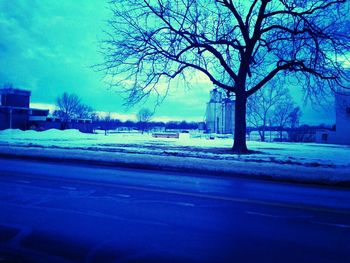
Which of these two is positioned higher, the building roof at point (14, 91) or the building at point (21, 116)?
the building roof at point (14, 91)

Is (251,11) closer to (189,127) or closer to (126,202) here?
(126,202)

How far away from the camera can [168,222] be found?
17.8ft

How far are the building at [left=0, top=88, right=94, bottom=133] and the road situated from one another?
71486 mm

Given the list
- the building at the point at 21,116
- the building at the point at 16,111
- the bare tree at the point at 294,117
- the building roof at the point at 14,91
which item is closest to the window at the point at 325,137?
the bare tree at the point at 294,117

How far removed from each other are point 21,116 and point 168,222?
8212 cm

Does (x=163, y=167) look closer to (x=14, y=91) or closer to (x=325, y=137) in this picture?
(x=325, y=137)

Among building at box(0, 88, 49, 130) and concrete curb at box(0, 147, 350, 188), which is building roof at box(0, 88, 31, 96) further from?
concrete curb at box(0, 147, 350, 188)

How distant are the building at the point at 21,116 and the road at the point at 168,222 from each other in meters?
71.5

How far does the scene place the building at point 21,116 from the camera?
7375cm

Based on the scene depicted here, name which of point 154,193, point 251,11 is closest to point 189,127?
point 251,11

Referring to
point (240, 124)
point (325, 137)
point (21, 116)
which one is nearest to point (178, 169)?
point (240, 124)

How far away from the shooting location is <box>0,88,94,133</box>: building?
7375 centimetres

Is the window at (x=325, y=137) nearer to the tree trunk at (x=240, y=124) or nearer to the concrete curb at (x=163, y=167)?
the tree trunk at (x=240, y=124)

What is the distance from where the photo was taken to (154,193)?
7707 mm
